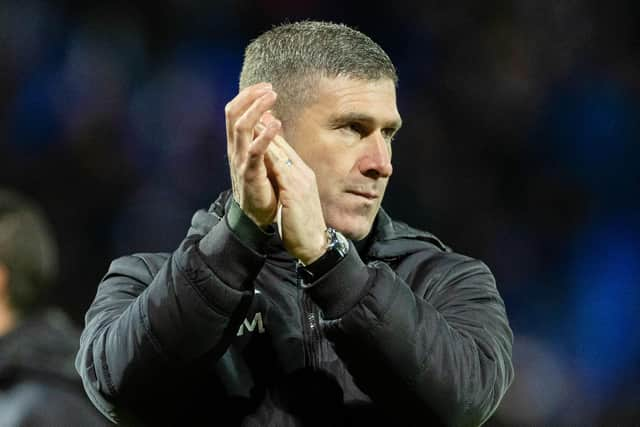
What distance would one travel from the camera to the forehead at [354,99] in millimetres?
1568

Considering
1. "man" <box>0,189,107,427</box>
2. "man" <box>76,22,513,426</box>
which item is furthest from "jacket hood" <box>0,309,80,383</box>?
"man" <box>76,22,513,426</box>

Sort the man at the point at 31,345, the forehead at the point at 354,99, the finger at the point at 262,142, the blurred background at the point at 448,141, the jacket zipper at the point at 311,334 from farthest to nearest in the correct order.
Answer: the blurred background at the point at 448,141, the man at the point at 31,345, the forehead at the point at 354,99, the jacket zipper at the point at 311,334, the finger at the point at 262,142

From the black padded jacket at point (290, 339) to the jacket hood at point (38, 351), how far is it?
66cm

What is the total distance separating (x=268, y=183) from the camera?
125cm

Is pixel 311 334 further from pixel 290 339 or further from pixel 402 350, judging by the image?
pixel 402 350

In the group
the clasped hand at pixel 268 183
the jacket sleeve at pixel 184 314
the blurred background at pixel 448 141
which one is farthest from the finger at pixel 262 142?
the blurred background at pixel 448 141

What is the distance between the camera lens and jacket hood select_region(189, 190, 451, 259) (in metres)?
1.58

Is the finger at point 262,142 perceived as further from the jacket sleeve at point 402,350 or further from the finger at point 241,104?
the jacket sleeve at point 402,350

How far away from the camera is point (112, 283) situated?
5.26 feet

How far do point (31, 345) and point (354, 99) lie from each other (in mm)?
1147

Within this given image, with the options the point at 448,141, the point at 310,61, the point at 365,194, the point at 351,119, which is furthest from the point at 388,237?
the point at 448,141

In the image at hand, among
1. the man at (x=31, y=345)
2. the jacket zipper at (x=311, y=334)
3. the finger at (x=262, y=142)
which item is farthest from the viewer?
the man at (x=31, y=345)

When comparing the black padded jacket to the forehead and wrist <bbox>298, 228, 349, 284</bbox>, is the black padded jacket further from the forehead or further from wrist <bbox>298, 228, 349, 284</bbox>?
the forehead

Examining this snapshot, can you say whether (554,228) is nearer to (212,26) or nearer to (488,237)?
(488,237)
